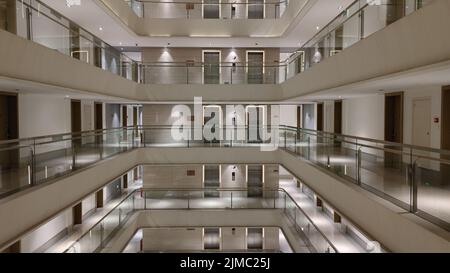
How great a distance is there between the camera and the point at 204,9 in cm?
2111

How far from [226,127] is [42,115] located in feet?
22.8

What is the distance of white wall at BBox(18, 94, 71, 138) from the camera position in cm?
1182

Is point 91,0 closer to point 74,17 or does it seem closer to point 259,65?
point 74,17

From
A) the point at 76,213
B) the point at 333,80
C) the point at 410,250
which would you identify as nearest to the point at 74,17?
the point at 76,213

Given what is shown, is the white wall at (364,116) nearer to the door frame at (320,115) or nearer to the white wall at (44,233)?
the door frame at (320,115)

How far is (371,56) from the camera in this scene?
799 cm

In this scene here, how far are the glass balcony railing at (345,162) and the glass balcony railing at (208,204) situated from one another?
2450mm

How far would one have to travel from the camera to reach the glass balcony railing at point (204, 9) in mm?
19203

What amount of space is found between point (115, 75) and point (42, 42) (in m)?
5.83

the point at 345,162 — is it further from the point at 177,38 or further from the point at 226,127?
the point at 177,38

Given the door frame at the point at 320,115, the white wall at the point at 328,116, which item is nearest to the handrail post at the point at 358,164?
the white wall at the point at 328,116

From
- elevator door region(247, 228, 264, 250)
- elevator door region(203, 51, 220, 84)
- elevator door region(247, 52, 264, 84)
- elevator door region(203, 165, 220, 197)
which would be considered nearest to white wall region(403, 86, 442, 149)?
elevator door region(247, 52, 264, 84)

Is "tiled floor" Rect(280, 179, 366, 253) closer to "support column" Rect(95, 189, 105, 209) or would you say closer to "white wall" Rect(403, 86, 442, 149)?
"white wall" Rect(403, 86, 442, 149)

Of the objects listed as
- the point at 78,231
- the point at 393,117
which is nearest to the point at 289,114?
the point at 393,117
